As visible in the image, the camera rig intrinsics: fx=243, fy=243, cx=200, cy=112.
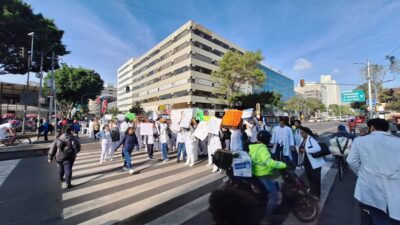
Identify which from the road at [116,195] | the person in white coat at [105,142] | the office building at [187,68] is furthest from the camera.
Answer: the office building at [187,68]

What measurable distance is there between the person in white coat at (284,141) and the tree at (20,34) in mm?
20106

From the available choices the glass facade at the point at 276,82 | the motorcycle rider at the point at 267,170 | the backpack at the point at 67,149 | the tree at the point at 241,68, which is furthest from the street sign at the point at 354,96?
the backpack at the point at 67,149

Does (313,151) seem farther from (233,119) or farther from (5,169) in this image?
(5,169)

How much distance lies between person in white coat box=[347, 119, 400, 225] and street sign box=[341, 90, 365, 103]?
42.8m

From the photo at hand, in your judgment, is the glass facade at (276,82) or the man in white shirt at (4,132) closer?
the man in white shirt at (4,132)

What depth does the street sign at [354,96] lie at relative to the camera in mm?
38500

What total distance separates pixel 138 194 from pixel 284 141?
175 inches

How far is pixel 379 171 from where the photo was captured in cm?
253

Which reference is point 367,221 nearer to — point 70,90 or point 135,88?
point 70,90

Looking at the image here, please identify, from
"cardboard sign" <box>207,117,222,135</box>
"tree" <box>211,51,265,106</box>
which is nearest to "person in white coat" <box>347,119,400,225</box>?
"cardboard sign" <box>207,117,222,135</box>

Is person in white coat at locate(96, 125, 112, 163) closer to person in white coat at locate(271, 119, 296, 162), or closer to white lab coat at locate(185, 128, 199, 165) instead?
white lab coat at locate(185, 128, 199, 165)

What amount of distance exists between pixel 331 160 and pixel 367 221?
741cm

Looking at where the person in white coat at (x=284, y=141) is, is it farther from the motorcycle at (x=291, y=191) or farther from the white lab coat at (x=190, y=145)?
the motorcycle at (x=291, y=191)

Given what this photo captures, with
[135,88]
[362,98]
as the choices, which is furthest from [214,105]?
[135,88]
